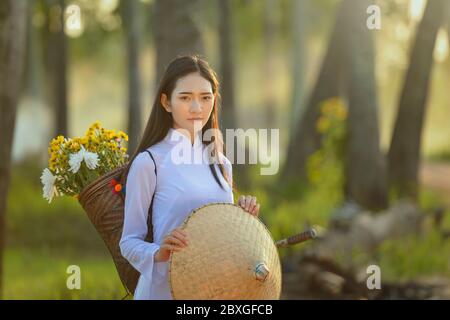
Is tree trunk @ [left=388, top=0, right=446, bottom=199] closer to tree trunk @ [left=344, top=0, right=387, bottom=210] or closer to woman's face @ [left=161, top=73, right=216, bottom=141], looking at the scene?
tree trunk @ [left=344, top=0, right=387, bottom=210]

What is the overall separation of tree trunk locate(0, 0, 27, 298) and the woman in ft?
12.9

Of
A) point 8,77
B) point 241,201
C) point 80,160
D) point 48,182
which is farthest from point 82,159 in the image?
point 8,77

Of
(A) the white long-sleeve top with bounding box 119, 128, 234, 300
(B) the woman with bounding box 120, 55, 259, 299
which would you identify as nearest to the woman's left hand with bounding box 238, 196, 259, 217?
(B) the woman with bounding box 120, 55, 259, 299

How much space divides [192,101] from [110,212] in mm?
652

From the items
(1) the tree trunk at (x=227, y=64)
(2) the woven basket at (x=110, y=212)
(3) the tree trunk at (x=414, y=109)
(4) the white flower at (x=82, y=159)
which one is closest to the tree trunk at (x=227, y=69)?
(1) the tree trunk at (x=227, y=64)

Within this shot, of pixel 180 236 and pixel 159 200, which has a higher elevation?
pixel 159 200

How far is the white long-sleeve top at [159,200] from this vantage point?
3.59m

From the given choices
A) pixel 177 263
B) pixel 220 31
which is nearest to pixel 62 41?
pixel 220 31

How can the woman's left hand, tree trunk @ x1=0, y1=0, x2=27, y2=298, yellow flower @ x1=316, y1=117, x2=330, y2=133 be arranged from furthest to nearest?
yellow flower @ x1=316, y1=117, x2=330, y2=133 → tree trunk @ x1=0, y1=0, x2=27, y2=298 → the woman's left hand

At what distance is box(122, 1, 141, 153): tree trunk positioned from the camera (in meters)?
15.6

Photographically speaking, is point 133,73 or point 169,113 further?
point 133,73

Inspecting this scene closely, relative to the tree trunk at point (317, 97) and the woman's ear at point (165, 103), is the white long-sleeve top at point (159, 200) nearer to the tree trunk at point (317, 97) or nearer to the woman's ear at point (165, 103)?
the woman's ear at point (165, 103)

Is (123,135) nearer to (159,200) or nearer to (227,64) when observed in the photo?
(159,200)

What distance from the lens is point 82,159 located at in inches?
170
